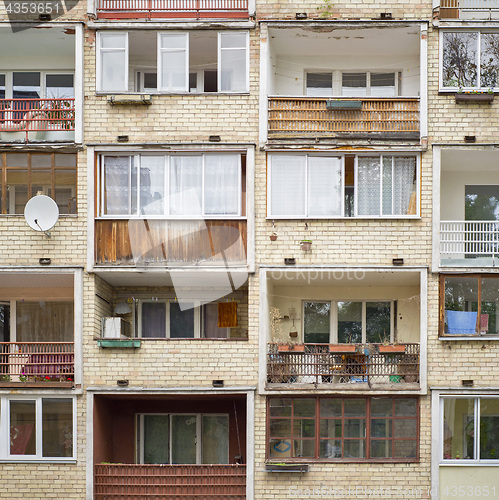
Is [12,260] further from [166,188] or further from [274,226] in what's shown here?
[274,226]

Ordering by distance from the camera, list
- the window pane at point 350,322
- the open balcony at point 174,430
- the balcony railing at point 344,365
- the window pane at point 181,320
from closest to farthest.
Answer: the balcony railing at point 344,365
the open balcony at point 174,430
the window pane at point 350,322
the window pane at point 181,320

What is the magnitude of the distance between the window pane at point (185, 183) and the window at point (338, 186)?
6.14 ft

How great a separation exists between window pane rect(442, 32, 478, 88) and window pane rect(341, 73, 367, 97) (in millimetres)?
2736

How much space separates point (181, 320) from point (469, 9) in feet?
36.9

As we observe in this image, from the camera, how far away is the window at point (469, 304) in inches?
942

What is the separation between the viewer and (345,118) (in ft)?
80.7

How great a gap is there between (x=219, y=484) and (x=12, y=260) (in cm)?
763

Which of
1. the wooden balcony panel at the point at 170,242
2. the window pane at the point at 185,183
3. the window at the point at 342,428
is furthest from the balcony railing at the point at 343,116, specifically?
the window at the point at 342,428

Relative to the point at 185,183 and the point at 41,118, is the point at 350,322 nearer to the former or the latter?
the point at 185,183

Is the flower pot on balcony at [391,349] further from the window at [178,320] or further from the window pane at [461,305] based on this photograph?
the window at [178,320]

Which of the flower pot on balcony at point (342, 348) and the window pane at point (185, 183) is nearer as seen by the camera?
the flower pot on balcony at point (342, 348)

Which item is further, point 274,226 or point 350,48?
point 350,48

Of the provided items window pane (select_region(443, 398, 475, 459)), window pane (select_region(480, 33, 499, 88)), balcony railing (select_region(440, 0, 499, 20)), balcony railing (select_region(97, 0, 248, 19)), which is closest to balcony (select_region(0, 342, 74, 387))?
balcony railing (select_region(97, 0, 248, 19))

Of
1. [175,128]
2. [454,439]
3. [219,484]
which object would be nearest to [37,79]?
[175,128]
